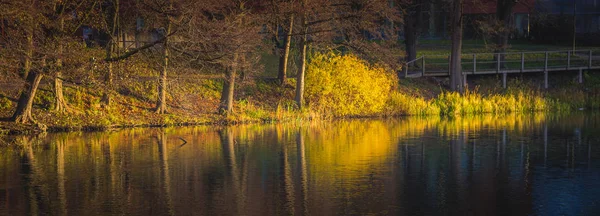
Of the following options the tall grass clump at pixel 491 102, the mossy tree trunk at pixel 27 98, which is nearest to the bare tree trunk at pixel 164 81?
the mossy tree trunk at pixel 27 98

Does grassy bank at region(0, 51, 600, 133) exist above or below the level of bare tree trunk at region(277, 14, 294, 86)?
below

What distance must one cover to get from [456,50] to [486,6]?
26.0ft

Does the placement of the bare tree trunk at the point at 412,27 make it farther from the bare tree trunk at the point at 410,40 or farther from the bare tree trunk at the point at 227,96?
the bare tree trunk at the point at 227,96

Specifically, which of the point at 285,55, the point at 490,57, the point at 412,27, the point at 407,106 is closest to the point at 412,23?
the point at 412,27

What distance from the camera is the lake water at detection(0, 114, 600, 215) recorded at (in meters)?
18.7

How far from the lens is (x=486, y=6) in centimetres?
5509

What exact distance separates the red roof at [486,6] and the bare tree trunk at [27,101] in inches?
905

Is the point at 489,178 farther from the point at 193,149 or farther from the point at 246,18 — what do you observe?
the point at 246,18

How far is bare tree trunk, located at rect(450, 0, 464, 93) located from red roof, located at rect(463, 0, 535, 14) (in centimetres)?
99

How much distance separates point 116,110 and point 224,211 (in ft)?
67.5

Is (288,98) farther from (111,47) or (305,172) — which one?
(305,172)

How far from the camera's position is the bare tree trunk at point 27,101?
32.8 meters

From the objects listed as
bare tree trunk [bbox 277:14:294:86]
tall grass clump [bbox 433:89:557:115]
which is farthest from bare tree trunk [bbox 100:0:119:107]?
tall grass clump [bbox 433:89:557:115]

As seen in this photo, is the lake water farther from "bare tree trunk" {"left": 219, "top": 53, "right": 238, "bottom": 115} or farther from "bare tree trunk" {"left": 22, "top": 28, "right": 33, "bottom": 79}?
"bare tree trunk" {"left": 219, "top": 53, "right": 238, "bottom": 115}
